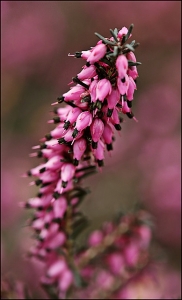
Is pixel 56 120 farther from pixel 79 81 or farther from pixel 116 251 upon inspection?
pixel 116 251

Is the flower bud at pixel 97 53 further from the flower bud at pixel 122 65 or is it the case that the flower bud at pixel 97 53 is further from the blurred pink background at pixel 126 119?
the blurred pink background at pixel 126 119

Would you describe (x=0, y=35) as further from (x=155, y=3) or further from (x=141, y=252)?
(x=141, y=252)

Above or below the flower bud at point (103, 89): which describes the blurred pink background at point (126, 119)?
above

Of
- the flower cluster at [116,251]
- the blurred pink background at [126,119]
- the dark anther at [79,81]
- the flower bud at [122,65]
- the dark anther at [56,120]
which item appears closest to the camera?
the flower bud at [122,65]

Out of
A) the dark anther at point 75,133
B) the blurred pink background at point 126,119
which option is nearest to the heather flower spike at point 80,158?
the dark anther at point 75,133

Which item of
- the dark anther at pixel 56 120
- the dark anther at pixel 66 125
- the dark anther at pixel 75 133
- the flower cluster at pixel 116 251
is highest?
the dark anther at pixel 56 120

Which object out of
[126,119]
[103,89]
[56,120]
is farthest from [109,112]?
[126,119]

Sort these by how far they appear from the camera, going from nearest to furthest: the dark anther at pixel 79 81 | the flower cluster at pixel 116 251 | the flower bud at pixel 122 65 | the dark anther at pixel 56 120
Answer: the flower bud at pixel 122 65 < the dark anther at pixel 79 81 < the dark anther at pixel 56 120 < the flower cluster at pixel 116 251
